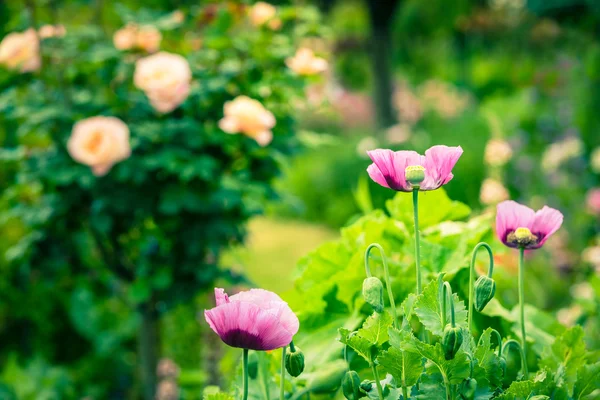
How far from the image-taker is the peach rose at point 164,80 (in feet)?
6.44

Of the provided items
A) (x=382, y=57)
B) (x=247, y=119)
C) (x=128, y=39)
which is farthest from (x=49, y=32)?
(x=382, y=57)

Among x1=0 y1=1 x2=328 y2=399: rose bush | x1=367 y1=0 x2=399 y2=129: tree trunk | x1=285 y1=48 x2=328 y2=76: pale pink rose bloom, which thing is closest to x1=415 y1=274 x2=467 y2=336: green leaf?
x1=0 y1=1 x2=328 y2=399: rose bush

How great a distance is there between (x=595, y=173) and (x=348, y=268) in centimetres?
357

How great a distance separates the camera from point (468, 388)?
0.72 metres

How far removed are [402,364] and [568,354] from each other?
29 centimetres

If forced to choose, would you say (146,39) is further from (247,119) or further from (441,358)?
(441,358)

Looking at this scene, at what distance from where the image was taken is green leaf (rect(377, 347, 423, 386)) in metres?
0.73

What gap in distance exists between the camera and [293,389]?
942 mm

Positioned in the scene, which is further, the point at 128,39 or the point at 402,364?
the point at 128,39

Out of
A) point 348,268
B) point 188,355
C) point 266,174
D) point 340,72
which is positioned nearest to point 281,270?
point 188,355

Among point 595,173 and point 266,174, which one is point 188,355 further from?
point 595,173

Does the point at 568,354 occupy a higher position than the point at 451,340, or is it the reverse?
the point at 451,340

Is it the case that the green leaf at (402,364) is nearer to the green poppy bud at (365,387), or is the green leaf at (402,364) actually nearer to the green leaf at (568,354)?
the green poppy bud at (365,387)

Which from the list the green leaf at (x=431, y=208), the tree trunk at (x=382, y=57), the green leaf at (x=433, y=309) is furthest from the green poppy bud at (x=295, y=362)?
the tree trunk at (x=382, y=57)
